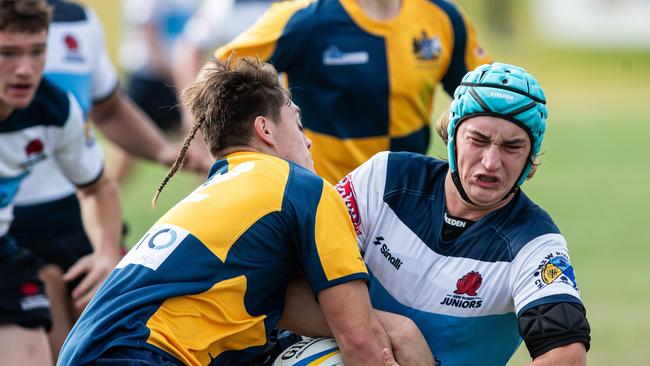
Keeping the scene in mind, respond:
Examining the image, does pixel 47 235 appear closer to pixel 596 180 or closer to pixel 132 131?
pixel 132 131

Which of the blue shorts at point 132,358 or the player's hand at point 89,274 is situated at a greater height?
the blue shorts at point 132,358

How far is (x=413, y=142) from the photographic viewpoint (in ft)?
21.1

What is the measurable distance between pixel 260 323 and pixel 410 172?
1002 mm

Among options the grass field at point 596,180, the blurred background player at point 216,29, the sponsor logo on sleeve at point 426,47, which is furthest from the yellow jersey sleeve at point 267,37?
the blurred background player at point 216,29

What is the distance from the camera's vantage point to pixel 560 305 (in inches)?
159

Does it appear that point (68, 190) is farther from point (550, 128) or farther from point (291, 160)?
point (550, 128)

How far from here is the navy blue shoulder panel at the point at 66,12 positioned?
7044 millimetres

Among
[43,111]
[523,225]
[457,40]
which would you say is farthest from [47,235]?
[523,225]

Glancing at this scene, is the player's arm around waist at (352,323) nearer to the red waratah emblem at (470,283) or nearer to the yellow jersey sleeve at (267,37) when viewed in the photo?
the red waratah emblem at (470,283)

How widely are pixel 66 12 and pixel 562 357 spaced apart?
167 inches

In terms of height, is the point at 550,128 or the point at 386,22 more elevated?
the point at 386,22

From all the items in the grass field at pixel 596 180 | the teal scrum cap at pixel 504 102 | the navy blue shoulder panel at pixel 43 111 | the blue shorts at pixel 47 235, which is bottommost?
the grass field at pixel 596 180

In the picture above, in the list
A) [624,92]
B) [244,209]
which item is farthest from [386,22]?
[624,92]

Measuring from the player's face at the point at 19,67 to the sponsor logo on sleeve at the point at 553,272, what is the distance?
2.79 metres
